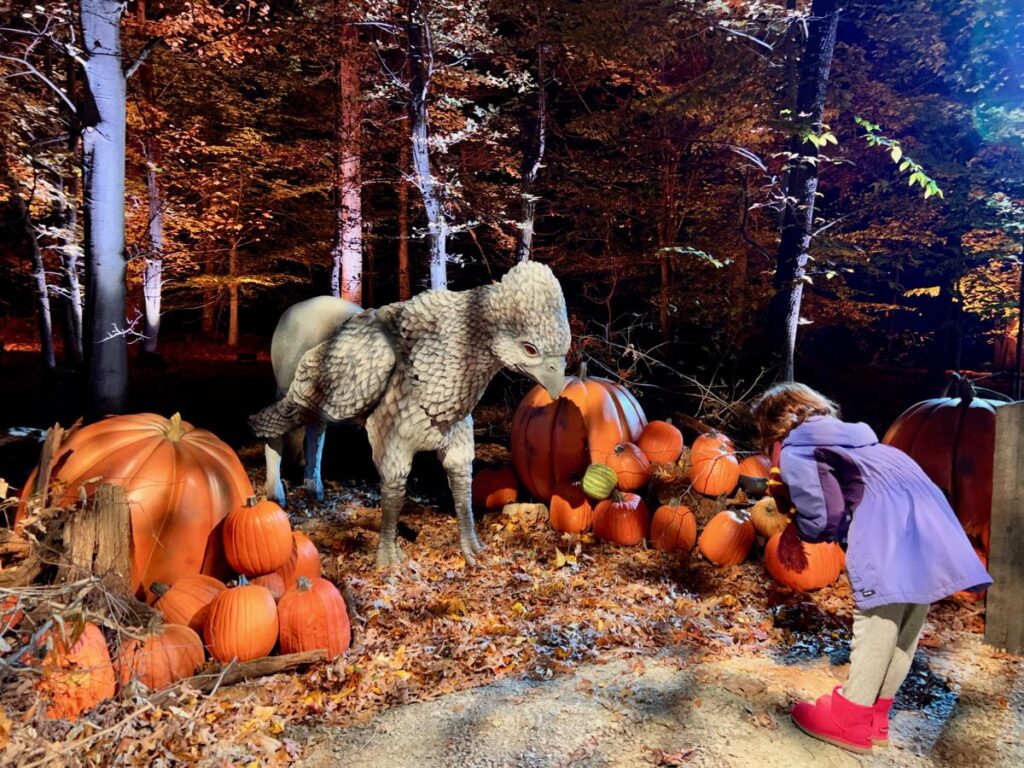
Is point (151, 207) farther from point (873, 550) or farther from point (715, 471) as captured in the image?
point (873, 550)

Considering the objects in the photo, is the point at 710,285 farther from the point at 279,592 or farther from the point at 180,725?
the point at 180,725

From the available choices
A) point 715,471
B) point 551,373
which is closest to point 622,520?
point 715,471

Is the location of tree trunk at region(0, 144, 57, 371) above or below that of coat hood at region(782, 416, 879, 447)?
above

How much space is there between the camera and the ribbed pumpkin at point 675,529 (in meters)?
4.43

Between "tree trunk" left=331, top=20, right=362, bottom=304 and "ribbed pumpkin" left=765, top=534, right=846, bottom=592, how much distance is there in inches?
305

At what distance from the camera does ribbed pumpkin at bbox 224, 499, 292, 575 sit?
3250 millimetres

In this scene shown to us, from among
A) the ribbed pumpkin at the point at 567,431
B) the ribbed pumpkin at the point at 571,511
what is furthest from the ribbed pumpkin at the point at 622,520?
the ribbed pumpkin at the point at 567,431

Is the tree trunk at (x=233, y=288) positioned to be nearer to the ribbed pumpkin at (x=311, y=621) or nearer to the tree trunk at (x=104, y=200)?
the tree trunk at (x=104, y=200)

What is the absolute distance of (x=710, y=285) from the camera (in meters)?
12.6

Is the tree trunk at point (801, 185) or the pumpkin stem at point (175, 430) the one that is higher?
the tree trunk at point (801, 185)

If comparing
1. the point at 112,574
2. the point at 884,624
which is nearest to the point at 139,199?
the point at 112,574

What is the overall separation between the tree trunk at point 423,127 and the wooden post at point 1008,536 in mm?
6410

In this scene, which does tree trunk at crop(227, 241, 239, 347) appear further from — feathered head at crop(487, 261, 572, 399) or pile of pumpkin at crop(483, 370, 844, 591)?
feathered head at crop(487, 261, 572, 399)

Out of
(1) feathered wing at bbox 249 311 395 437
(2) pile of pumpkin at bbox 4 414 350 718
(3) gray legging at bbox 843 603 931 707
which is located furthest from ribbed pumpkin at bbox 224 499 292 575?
(3) gray legging at bbox 843 603 931 707
